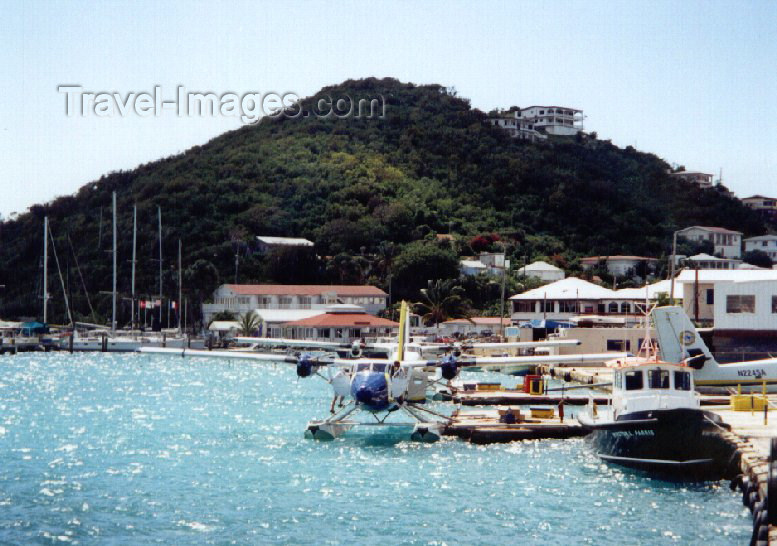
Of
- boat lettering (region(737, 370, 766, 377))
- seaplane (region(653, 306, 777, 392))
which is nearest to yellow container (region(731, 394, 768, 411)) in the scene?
seaplane (region(653, 306, 777, 392))

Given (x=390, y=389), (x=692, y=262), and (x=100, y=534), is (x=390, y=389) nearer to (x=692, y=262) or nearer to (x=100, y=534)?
(x=100, y=534)

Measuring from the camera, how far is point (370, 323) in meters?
98.2

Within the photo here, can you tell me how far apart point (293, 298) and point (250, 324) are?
1032cm

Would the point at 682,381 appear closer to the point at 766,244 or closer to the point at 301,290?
the point at 301,290

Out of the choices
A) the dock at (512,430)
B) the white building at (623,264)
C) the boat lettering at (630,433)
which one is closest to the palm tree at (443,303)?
the white building at (623,264)

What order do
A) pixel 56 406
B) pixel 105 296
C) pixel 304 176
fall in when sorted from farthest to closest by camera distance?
pixel 304 176
pixel 105 296
pixel 56 406

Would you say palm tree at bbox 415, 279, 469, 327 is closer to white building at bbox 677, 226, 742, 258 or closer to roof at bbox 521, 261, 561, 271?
roof at bbox 521, 261, 561, 271

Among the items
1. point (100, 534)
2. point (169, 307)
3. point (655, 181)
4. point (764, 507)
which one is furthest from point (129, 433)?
point (655, 181)

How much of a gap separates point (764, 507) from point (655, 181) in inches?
7174

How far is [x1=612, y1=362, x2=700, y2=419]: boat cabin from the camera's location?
1115 inches

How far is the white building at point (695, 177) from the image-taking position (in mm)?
195925

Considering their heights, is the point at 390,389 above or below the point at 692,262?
below

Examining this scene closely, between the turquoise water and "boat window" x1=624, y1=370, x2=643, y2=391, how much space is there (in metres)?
2.58

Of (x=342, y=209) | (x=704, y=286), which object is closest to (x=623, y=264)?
(x=342, y=209)
